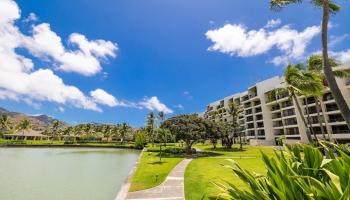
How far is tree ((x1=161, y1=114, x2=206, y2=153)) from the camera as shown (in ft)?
141

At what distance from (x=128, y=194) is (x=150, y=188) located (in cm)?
199

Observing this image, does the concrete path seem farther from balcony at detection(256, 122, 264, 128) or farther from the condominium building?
balcony at detection(256, 122, 264, 128)

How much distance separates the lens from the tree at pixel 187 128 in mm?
42969

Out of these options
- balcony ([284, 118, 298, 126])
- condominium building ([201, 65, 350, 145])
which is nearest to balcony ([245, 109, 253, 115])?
condominium building ([201, 65, 350, 145])

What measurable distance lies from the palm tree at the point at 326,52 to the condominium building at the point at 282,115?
34580mm

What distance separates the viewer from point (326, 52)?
9.02m

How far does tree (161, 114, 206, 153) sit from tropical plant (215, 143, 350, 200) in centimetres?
3975

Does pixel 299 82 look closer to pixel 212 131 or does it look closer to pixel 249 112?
pixel 212 131

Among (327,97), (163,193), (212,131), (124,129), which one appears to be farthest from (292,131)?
(124,129)

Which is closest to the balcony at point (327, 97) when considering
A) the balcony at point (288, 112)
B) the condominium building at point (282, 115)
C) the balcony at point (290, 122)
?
the condominium building at point (282, 115)

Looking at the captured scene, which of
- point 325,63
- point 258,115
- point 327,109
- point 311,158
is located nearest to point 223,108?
point 258,115

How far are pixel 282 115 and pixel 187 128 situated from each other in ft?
98.6

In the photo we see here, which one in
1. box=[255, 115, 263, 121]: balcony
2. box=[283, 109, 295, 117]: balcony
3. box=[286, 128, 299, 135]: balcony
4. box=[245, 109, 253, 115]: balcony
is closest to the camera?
box=[286, 128, 299, 135]: balcony

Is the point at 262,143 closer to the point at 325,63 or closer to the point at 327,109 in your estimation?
the point at 327,109
